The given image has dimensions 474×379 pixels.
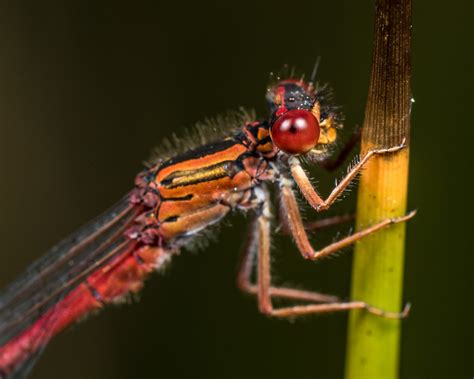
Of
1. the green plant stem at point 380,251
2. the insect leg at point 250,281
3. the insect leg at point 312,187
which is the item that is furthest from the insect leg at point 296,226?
the green plant stem at point 380,251

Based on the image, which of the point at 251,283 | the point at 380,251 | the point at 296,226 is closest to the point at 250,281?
the point at 251,283

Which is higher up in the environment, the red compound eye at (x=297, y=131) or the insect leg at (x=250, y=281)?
the red compound eye at (x=297, y=131)

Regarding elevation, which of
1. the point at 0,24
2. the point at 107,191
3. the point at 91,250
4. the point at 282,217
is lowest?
the point at 91,250

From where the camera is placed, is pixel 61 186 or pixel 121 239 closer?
pixel 121 239

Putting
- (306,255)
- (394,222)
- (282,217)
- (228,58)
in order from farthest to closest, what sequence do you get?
(228,58), (282,217), (306,255), (394,222)

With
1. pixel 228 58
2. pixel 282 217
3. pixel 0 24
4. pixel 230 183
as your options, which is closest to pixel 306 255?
pixel 282 217

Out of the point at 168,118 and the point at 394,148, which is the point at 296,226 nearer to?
the point at 394,148

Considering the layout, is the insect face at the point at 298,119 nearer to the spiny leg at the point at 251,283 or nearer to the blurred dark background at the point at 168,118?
the spiny leg at the point at 251,283

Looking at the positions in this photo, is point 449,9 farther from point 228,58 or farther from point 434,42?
point 228,58
